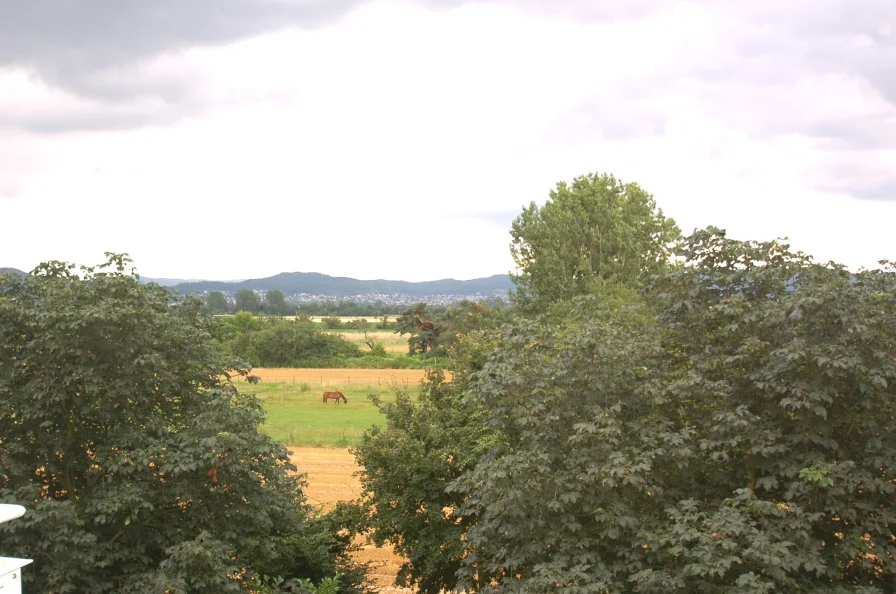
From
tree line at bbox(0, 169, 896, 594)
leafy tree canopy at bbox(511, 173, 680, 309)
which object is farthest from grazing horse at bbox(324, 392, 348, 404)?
tree line at bbox(0, 169, 896, 594)

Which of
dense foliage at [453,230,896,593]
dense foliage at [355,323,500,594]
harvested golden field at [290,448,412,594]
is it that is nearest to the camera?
dense foliage at [453,230,896,593]

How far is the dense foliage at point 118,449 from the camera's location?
404 inches

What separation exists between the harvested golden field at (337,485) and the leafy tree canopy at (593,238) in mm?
18016

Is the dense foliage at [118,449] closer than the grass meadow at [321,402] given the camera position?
Yes

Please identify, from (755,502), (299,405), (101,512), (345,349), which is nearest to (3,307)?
(101,512)

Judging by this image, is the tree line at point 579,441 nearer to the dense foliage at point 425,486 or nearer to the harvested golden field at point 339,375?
the dense foliage at point 425,486

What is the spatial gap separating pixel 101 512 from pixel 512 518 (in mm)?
6035

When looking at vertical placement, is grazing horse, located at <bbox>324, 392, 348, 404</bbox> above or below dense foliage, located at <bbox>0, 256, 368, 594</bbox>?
below

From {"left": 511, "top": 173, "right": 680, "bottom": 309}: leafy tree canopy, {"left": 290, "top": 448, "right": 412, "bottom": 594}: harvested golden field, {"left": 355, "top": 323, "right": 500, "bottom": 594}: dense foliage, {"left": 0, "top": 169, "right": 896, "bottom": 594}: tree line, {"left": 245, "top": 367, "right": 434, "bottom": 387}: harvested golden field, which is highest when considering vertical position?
{"left": 511, "top": 173, "right": 680, "bottom": 309}: leafy tree canopy

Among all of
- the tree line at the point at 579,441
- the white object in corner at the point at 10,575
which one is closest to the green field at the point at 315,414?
the tree line at the point at 579,441

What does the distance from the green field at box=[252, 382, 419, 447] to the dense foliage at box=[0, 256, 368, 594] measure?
20529 millimetres

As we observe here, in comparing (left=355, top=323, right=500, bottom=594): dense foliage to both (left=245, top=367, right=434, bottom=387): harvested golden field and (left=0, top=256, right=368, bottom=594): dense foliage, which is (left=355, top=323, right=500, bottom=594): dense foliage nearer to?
Answer: (left=0, top=256, right=368, bottom=594): dense foliage

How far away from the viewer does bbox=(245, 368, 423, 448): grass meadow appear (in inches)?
1618

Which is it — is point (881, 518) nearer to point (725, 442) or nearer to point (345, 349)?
point (725, 442)
